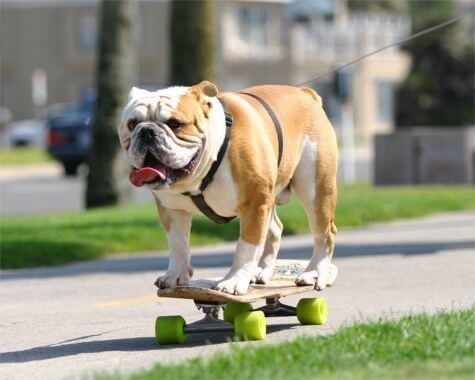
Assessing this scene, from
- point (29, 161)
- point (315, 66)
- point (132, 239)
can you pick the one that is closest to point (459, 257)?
point (132, 239)

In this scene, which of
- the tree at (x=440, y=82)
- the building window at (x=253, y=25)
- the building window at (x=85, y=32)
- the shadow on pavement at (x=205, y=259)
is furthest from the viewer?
the building window at (x=85, y=32)

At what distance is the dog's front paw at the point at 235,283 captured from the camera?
853 cm

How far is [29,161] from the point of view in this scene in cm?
4434

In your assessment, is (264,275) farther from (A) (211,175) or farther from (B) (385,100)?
(B) (385,100)

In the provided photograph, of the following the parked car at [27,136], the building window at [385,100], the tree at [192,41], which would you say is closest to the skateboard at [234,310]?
the tree at [192,41]

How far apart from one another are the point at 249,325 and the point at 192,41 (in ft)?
42.8

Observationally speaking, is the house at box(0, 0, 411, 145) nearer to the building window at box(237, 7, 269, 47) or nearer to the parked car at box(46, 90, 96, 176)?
the building window at box(237, 7, 269, 47)

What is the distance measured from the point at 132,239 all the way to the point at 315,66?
5030 centimetres

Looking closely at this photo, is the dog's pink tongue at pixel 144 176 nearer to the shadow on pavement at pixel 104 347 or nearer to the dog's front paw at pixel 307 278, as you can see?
the shadow on pavement at pixel 104 347

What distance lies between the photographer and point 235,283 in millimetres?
8555

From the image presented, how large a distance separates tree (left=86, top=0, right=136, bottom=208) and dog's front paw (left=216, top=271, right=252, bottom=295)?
12.9 meters

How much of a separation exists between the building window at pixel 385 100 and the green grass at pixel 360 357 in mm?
62408

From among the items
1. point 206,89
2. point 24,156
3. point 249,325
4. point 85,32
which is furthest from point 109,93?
point 85,32

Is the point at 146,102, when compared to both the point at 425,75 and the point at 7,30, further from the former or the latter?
the point at 7,30
